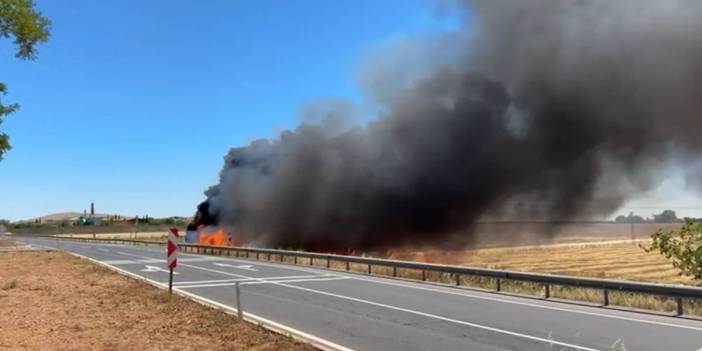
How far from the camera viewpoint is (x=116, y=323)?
9.14 metres

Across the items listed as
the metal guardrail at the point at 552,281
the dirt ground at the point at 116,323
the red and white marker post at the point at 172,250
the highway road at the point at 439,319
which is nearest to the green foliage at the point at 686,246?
the metal guardrail at the point at 552,281

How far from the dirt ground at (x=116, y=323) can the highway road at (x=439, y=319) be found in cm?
107

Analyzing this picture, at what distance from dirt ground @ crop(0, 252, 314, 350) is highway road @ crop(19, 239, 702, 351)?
3.49ft

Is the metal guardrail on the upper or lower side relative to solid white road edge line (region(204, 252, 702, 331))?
upper

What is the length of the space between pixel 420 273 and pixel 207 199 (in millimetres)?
24355

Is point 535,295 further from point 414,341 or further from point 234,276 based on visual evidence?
point 234,276

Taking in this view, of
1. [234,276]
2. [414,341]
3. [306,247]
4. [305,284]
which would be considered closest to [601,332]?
[414,341]

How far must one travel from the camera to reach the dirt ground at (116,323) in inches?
295

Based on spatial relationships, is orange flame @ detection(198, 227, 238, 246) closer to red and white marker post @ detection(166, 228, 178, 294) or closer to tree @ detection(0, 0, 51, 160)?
red and white marker post @ detection(166, 228, 178, 294)

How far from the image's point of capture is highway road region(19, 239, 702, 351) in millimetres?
7969

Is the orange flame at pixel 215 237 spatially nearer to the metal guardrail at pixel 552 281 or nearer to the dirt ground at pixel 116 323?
the metal guardrail at pixel 552 281

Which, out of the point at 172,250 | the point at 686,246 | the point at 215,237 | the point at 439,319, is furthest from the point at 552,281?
the point at 215,237

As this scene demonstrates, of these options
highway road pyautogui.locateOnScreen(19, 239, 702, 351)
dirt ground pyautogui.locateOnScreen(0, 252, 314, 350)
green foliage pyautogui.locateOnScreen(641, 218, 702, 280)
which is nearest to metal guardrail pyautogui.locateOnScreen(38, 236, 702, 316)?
highway road pyautogui.locateOnScreen(19, 239, 702, 351)

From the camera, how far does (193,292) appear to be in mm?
14258
